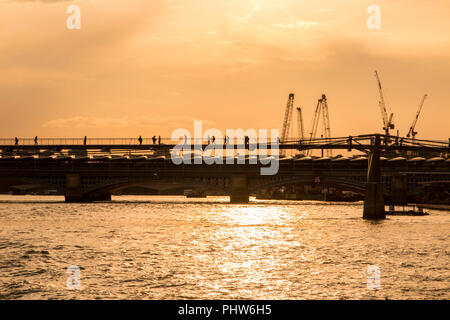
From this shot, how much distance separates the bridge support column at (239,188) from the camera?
558ft

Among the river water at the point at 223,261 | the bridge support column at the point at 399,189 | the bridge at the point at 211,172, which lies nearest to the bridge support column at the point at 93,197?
the bridge at the point at 211,172

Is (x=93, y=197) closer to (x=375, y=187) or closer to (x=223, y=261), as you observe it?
(x=375, y=187)

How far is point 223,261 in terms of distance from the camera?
2045 inches

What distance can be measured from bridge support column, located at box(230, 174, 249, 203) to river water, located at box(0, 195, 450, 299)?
264ft

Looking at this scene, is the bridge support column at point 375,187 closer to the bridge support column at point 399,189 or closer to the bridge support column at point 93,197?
the bridge support column at point 399,189

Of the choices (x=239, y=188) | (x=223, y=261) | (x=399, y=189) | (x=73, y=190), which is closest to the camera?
(x=223, y=261)

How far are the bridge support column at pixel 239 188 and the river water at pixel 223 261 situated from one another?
80582 mm

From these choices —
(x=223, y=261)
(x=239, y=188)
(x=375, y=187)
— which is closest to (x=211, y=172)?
(x=239, y=188)

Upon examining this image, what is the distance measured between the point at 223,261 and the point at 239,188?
11987 cm

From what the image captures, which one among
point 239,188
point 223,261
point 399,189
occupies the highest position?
point 223,261

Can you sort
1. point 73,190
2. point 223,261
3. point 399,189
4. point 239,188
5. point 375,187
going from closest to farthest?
point 223,261 < point 375,187 < point 399,189 < point 239,188 < point 73,190

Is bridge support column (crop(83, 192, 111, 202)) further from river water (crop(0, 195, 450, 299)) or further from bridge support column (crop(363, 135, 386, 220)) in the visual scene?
bridge support column (crop(363, 135, 386, 220))

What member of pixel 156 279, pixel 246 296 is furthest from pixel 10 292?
pixel 246 296
